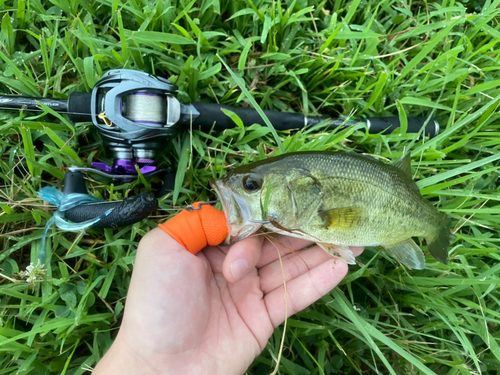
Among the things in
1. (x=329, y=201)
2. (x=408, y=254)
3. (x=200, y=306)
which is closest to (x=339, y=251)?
(x=329, y=201)

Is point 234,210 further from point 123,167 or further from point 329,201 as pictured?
point 123,167

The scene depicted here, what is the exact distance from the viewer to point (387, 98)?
3.06m

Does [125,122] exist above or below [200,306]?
above

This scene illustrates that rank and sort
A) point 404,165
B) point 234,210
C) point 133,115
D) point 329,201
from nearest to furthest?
point 234,210 < point 329,201 < point 133,115 < point 404,165

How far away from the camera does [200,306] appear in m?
2.02

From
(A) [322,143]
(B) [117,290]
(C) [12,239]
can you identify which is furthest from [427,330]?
(C) [12,239]

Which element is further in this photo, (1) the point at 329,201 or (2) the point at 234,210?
(1) the point at 329,201

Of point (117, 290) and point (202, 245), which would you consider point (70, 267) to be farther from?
point (202, 245)

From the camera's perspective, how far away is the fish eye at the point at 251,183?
1986 mm

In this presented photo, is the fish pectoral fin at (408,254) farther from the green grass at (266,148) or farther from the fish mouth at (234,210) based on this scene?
the fish mouth at (234,210)

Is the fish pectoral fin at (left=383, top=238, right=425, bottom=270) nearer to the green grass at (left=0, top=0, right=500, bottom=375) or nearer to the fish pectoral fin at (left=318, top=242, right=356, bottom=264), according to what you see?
the green grass at (left=0, top=0, right=500, bottom=375)

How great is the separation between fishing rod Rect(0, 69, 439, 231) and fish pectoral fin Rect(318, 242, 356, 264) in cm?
124

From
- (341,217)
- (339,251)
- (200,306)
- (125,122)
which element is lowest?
(200,306)

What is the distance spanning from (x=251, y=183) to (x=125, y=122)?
3.27 feet
